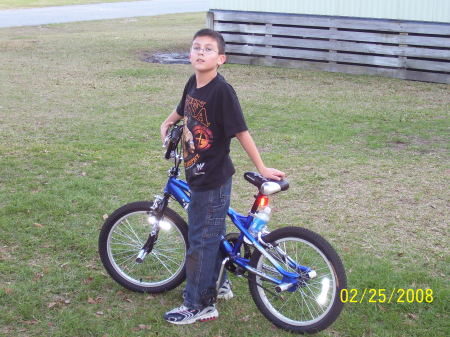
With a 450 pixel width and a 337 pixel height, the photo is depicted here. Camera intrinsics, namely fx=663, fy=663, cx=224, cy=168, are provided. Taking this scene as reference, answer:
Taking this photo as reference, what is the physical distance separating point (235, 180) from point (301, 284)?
3085mm

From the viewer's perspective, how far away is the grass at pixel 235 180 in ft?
14.6

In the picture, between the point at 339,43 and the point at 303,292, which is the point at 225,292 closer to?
the point at 303,292

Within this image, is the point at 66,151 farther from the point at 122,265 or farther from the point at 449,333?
the point at 449,333

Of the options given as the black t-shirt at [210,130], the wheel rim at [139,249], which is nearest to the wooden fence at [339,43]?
the wheel rim at [139,249]

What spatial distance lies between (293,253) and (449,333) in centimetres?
110

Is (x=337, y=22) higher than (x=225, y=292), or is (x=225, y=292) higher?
(x=337, y=22)

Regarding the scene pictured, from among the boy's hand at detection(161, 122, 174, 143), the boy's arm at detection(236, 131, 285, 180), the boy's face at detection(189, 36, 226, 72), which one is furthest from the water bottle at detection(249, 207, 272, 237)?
the boy's face at detection(189, 36, 226, 72)

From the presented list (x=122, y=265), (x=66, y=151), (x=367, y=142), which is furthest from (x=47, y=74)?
(x=122, y=265)

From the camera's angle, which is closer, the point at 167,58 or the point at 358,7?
the point at 358,7

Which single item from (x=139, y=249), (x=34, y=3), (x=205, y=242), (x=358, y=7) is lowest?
(x=139, y=249)

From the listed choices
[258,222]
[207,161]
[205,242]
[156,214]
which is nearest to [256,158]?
[207,161]

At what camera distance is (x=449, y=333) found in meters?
4.20

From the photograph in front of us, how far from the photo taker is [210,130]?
401cm

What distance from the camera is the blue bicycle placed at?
4.04 metres
